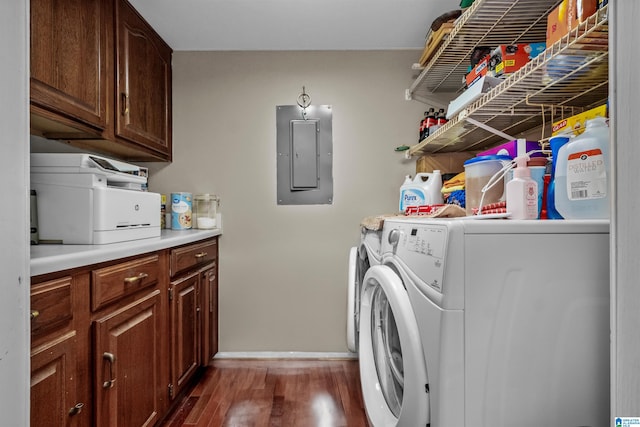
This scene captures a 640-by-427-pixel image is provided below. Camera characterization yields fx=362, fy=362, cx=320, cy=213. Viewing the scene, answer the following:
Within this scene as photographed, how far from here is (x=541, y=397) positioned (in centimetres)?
84

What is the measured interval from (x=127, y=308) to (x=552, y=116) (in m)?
1.79

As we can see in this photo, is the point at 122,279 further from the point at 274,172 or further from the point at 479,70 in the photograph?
the point at 479,70

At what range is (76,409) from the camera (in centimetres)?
104

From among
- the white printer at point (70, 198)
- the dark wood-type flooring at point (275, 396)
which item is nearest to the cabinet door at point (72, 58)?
the white printer at point (70, 198)

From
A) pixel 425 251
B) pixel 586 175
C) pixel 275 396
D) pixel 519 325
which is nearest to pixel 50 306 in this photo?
pixel 425 251

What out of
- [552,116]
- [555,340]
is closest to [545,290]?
[555,340]

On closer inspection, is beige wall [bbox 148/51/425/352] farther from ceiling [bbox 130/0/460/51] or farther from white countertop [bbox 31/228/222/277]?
white countertop [bbox 31/228/222/277]

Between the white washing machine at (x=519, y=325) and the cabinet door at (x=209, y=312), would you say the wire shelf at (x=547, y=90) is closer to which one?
the white washing machine at (x=519, y=325)

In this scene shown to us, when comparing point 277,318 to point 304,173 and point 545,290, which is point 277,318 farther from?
point 545,290

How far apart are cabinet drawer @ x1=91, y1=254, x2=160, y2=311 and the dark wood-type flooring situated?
74 cm

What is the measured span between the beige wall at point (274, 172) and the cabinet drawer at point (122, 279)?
935 mm

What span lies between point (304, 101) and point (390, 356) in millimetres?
1738

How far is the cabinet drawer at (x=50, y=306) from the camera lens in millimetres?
889

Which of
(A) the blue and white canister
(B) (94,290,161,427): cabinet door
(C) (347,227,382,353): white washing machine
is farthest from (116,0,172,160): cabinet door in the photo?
(C) (347,227,382,353): white washing machine
